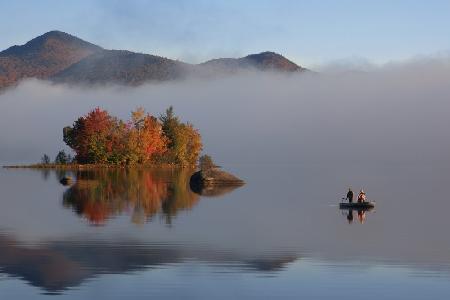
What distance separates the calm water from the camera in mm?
24203

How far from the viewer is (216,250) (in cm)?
3291

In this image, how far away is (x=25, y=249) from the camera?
32125mm

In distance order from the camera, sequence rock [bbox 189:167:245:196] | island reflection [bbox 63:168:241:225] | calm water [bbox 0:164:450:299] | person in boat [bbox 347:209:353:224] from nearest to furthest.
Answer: calm water [bbox 0:164:450:299], person in boat [bbox 347:209:353:224], island reflection [bbox 63:168:241:225], rock [bbox 189:167:245:196]

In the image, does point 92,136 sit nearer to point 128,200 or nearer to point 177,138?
point 177,138

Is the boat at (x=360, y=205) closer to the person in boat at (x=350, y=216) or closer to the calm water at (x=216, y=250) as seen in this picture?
the person in boat at (x=350, y=216)

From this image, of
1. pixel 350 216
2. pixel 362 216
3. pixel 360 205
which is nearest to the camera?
pixel 350 216

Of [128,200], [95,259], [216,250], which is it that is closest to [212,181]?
[128,200]

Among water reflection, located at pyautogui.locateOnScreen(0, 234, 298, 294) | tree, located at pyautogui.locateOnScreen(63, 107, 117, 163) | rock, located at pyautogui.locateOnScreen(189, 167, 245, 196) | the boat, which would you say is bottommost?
water reflection, located at pyautogui.locateOnScreen(0, 234, 298, 294)

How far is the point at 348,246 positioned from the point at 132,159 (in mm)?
105577

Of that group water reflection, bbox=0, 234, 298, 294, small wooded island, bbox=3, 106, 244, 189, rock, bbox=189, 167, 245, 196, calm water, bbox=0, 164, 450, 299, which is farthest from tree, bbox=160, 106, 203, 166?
water reflection, bbox=0, 234, 298, 294

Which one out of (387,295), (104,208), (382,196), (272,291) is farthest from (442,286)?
(382,196)

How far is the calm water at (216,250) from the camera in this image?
2420 cm

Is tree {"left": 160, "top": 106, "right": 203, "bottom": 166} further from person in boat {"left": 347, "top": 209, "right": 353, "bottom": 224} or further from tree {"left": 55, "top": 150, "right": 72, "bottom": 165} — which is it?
person in boat {"left": 347, "top": 209, "right": 353, "bottom": 224}

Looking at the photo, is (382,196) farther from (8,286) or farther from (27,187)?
(8,286)
